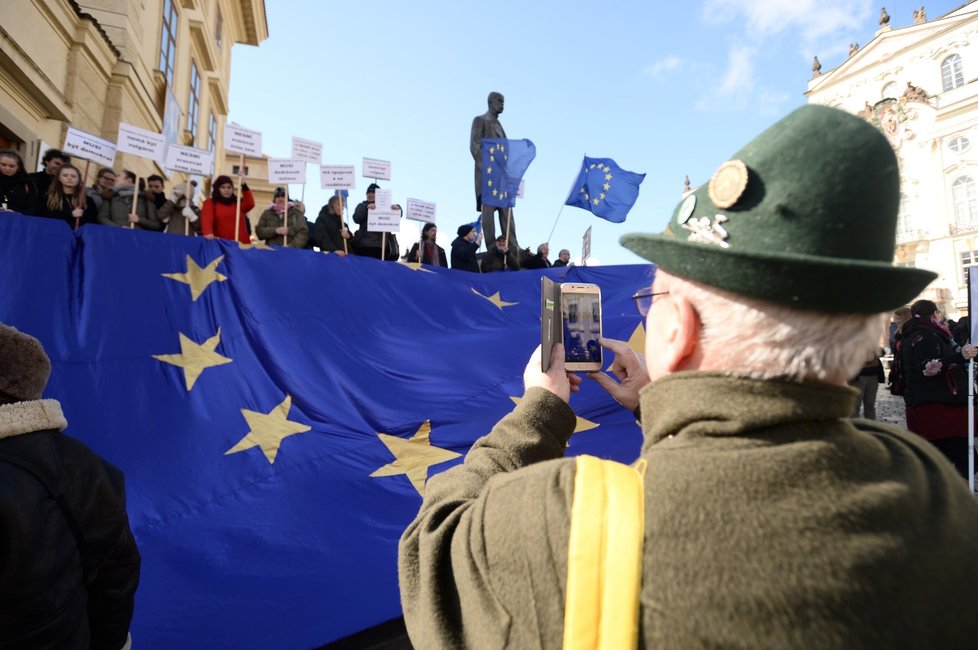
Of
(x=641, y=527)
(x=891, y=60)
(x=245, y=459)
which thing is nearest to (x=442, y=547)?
(x=641, y=527)

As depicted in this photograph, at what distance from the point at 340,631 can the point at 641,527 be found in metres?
2.71

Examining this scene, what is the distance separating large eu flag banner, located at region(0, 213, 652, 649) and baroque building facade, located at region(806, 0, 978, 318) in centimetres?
3608

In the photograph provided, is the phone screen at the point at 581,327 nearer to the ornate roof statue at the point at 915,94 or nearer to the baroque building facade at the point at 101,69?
the baroque building facade at the point at 101,69

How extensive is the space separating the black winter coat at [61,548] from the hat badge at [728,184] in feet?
6.35

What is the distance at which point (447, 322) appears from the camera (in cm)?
505

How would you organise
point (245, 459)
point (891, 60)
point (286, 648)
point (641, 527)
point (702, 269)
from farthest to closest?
1. point (891, 60)
2. point (245, 459)
3. point (286, 648)
4. point (702, 269)
5. point (641, 527)

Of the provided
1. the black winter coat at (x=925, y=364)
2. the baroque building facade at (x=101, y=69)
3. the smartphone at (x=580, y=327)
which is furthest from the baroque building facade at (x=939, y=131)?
the smartphone at (x=580, y=327)

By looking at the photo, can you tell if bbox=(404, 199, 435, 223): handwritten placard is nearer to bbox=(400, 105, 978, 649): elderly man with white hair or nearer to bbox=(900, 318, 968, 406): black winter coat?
bbox=(900, 318, 968, 406): black winter coat

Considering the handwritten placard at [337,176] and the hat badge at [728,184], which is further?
the handwritten placard at [337,176]

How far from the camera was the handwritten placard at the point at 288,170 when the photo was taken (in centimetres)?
Answer: 586

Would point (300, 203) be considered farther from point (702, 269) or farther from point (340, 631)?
point (702, 269)

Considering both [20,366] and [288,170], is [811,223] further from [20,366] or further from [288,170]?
[288,170]

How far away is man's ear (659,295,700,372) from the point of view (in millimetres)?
826

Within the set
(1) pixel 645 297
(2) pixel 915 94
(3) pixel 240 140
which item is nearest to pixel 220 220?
(3) pixel 240 140
